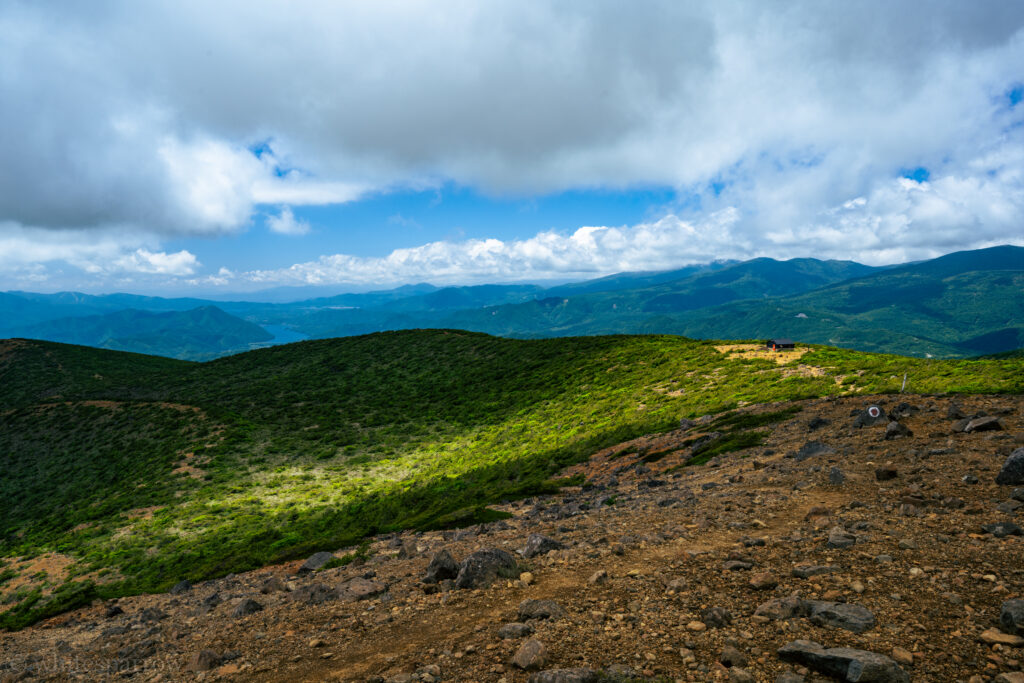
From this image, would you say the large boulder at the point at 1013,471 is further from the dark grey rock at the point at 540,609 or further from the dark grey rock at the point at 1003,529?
the dark grey rock at the point at 540,609

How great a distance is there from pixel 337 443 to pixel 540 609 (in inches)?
2040

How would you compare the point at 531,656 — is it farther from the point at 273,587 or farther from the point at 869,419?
the point at 869,419

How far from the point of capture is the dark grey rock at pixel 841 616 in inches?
281

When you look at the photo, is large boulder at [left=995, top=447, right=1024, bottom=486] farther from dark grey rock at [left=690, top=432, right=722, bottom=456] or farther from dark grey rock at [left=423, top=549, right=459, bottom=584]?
dark grey rock at [left=423, top=549, right=459, bottom=584]

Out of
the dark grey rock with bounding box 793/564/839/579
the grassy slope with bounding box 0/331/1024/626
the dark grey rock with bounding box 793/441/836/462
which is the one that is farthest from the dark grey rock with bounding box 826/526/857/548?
the grassy slope with bounding box 0/331/1024/626

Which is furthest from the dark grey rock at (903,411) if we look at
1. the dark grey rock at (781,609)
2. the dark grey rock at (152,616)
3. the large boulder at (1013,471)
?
the dark grey rock at (152,616)

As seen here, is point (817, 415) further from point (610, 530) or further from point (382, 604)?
point (382, 604)

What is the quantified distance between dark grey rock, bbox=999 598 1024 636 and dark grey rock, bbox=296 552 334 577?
2020 cm

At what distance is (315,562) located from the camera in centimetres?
1922

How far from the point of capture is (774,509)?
13.2 meters

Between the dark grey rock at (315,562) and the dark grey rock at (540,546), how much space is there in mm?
10708

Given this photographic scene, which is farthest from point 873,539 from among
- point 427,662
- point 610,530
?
point 427,662

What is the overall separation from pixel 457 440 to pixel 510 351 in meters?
34.3

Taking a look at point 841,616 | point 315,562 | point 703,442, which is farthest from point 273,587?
point 703,442
